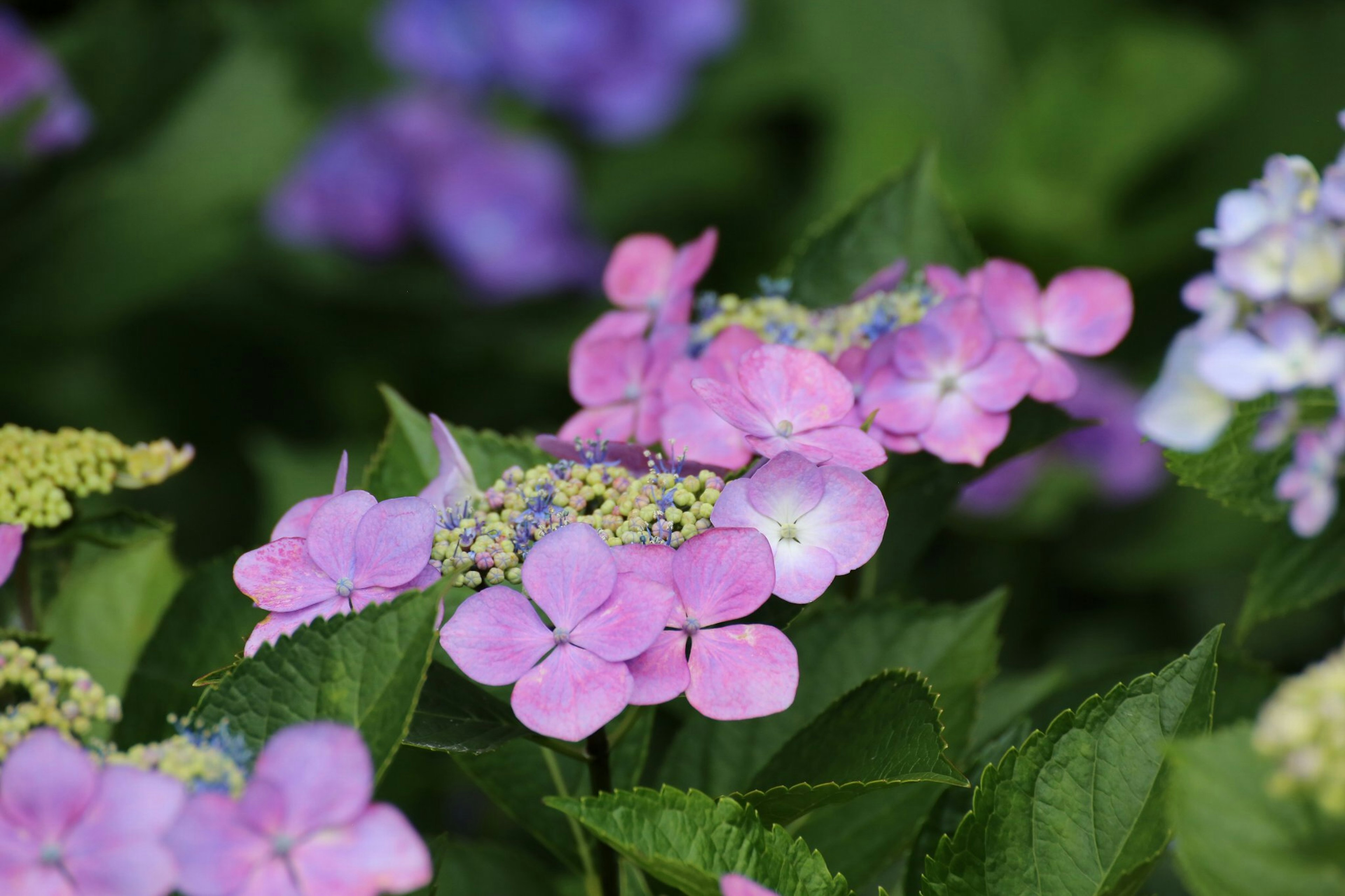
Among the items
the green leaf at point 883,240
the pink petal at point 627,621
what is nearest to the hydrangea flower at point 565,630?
the pink petal at point 627,621

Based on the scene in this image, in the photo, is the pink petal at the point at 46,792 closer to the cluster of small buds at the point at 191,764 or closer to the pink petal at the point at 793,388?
the cluster of small buds at the point at 191,764

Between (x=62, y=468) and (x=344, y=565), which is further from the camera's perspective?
(x=62, y=468)

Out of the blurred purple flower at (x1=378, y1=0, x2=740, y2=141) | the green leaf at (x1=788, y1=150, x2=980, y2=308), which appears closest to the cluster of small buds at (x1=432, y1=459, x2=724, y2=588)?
the green leaf at (x1=788, y1=150, x2=980, y2=308)

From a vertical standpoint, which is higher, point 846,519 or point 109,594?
point 846,519

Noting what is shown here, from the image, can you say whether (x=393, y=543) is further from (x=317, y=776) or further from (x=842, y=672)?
(x=842, y=672)

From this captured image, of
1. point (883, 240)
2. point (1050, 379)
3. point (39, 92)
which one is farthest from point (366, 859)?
point (39, 92)

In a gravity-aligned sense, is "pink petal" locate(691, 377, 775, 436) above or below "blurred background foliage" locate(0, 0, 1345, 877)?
above

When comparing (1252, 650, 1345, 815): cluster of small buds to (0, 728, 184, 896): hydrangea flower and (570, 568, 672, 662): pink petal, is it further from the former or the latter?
(0, 728, 184, 896): hydrangea flower
